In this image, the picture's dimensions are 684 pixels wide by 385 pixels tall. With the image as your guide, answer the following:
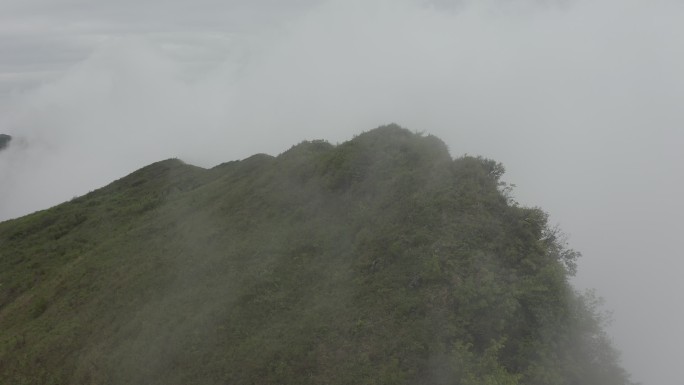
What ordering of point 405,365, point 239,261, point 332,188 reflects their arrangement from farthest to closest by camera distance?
point 332,188 → point 239,261 → point 405,365

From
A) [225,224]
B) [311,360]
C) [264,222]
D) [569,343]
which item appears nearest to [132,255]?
[225,224]

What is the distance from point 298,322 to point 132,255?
776 inches

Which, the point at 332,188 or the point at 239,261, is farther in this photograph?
the point at 332,188

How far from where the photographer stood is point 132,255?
34719mm

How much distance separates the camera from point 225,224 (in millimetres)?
33281

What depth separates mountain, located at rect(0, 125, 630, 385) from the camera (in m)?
18.4

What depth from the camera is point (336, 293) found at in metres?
22.3

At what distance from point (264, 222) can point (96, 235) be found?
24.0 meters

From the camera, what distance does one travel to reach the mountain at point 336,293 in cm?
1836

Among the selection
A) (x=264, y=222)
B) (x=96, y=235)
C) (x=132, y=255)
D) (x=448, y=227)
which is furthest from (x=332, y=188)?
(x=96, y=235)


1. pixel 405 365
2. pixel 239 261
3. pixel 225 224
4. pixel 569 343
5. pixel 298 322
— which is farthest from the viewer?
pixel 225 224

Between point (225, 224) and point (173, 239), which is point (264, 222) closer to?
point (225, 224)

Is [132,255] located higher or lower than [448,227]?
higher

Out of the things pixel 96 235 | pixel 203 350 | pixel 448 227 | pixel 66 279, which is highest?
pixel 96 235
